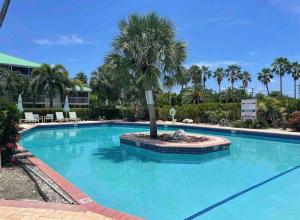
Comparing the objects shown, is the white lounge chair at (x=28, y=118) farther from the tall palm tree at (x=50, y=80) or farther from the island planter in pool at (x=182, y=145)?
the island planter in pool at (x=182, y=145)

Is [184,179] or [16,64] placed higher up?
[16,64]

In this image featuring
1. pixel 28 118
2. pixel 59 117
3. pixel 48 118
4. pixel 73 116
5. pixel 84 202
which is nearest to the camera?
pixel 84 202

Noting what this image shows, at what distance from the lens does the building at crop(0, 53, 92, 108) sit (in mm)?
36750

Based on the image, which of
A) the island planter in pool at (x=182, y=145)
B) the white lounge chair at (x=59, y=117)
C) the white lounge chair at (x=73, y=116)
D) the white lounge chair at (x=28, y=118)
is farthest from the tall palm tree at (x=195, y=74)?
the island planter in pool at (x=182, y=145)

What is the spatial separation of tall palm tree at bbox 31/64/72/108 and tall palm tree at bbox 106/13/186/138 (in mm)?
19998

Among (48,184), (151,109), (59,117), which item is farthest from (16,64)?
(48,184)

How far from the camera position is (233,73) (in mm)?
76562

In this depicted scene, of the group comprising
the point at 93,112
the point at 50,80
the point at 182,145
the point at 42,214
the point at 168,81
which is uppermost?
the point at 50,80

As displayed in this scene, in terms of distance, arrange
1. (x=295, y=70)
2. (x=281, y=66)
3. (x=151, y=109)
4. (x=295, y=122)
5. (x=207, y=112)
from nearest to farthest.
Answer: (x=151, y=109) < (x=295, y=122) < (x=207, y=112) < (x=295, y=70) < (x=281, y=66)

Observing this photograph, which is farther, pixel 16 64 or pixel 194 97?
pixel 194 97

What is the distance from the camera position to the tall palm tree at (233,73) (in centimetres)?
7638

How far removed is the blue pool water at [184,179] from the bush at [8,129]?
159cm

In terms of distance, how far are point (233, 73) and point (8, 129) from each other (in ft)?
234

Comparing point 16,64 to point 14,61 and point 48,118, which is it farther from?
point 48,118
